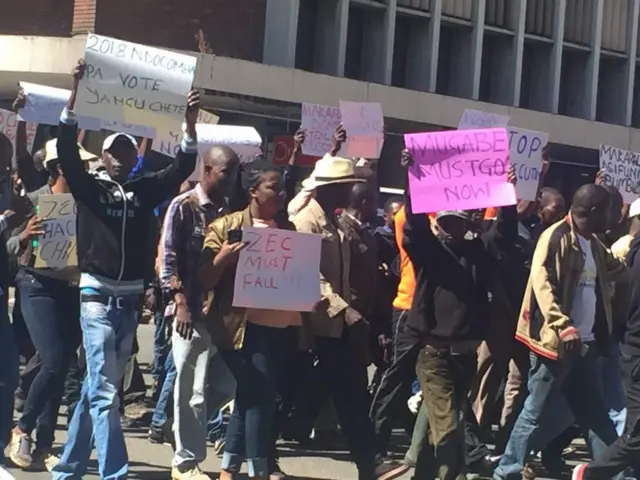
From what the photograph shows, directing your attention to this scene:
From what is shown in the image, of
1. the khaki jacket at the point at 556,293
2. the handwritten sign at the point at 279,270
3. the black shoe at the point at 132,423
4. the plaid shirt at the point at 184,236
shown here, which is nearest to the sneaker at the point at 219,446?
the black shoe at the point at 132,423

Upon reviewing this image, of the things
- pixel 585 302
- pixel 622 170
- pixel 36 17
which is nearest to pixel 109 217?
pixel 585 302

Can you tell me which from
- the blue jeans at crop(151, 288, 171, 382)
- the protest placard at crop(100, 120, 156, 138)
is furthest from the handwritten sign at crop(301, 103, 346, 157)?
the protest placard at crop(100, 120, 156, 138)

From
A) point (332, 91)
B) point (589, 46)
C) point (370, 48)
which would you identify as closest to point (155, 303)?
point (332, 91)

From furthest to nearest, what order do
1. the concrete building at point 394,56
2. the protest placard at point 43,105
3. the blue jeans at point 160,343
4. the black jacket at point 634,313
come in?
1. the concrete building at point 394,56
2. the blue jeans at point 160,343
3. the protest placard at point 43,105
4. the black jacket at point 634,313

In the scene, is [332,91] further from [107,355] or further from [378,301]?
[107,355]

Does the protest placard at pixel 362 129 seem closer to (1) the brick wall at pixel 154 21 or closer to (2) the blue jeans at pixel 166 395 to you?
(2) the blue jeans at pixel 166 395

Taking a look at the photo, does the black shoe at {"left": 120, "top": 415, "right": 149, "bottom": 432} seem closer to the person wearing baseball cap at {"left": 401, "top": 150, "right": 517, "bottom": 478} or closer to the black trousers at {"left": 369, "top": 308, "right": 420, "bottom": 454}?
the black trousers at {"left": 369, "top": 308, "right": 420, "bottom": 454}

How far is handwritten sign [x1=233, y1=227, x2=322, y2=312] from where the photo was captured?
20.2ft

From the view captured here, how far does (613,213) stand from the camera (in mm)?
7766

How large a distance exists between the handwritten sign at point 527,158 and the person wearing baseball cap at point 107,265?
9.50ft

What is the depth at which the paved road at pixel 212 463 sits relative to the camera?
275 inches

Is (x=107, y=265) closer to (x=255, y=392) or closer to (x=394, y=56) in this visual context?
(x=255, y=392)

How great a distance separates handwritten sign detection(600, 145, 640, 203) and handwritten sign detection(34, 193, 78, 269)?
4743 mm

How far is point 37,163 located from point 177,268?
88.6 inches
